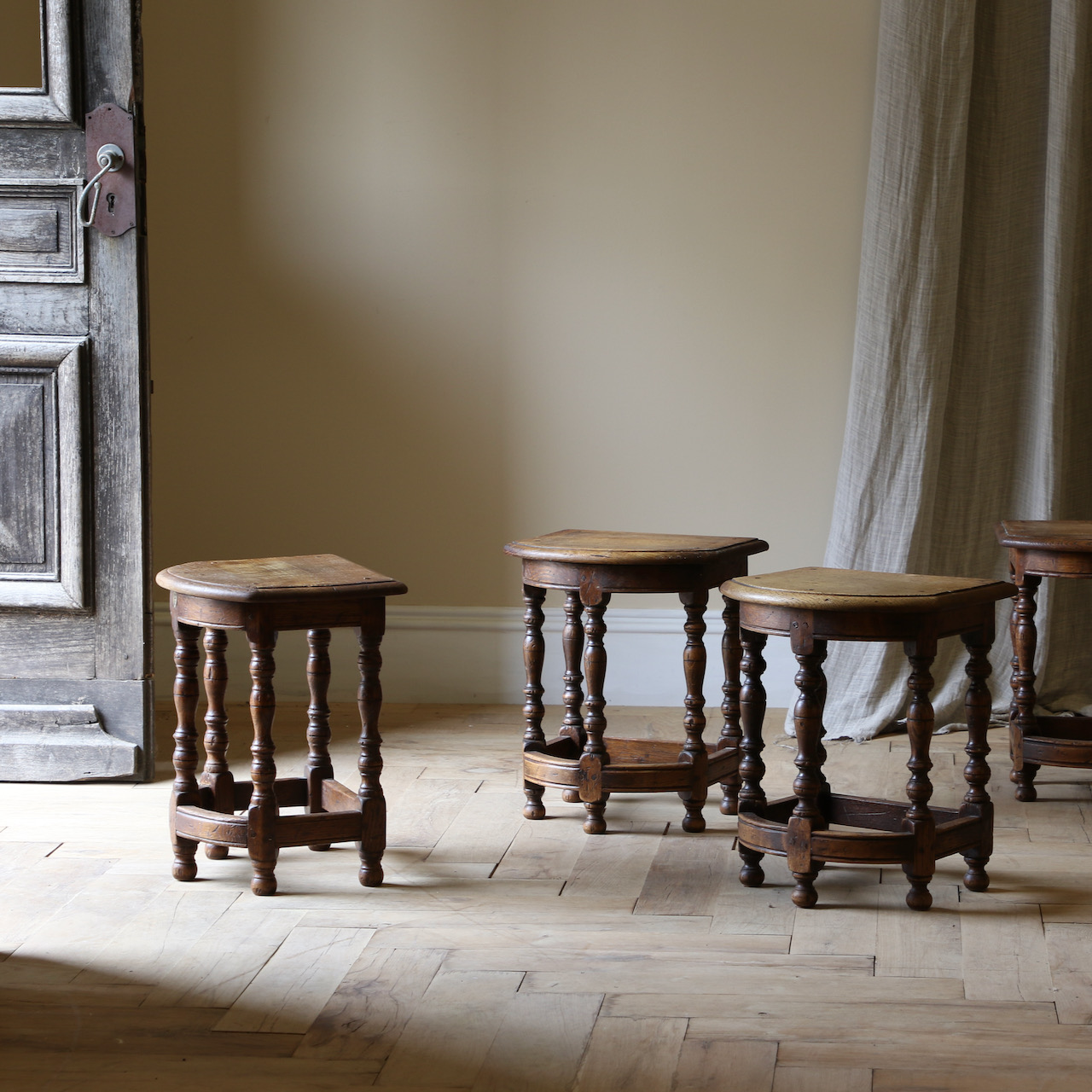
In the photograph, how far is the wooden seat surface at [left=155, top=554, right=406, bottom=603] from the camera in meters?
2.08

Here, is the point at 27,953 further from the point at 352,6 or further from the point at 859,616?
the point at 352,6

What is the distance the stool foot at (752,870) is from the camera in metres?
2.21

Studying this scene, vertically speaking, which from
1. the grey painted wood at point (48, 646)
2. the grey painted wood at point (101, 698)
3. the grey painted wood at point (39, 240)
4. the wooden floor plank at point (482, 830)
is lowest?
the wooden floor plank at point (482, 830)

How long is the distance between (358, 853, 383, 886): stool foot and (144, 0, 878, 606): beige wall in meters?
1.38

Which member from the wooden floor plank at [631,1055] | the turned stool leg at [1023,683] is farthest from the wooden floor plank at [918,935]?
the turned stool leg at [1023,683]

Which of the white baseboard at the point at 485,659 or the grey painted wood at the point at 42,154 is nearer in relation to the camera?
the grey painted wood at the point at 42,154

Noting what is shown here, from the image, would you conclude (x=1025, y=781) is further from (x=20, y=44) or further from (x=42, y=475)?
(x=20, y=44)

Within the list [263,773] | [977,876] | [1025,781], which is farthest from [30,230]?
[1025,781]

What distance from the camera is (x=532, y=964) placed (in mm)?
1900

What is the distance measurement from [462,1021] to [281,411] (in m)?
2.11

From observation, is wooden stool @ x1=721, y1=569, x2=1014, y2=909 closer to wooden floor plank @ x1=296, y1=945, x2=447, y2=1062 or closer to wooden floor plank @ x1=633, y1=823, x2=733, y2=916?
wooden floor plank @ x1=633, y1=823, x2=733, y2=916

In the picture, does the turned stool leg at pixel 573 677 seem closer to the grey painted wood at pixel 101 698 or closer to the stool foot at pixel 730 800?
the stool foot at pixel 730 800

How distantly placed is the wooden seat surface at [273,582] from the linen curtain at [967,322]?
1.43 m

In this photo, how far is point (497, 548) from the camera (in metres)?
3.53
